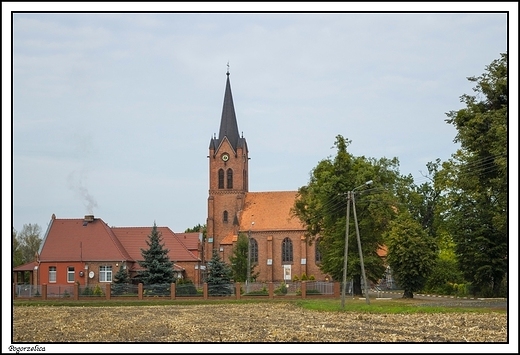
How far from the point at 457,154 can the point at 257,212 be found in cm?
5066

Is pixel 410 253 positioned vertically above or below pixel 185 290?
above

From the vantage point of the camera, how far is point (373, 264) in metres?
52.1

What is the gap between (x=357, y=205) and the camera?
51.2 meters

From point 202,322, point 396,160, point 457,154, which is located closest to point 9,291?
point 202,322

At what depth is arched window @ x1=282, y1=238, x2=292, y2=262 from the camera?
84688mm

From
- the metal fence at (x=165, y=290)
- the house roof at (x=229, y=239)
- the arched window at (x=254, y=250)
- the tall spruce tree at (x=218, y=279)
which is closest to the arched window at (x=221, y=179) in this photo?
the house roof at (x=229, y=239)

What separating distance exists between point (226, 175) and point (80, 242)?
24231mm

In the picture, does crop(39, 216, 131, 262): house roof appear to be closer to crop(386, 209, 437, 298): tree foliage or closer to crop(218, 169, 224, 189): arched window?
crop(218, 169, 224, 189): arched window

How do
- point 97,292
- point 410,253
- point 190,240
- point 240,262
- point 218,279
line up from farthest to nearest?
point 190,240 < point 240,262 < point 218,279 < point 97,292 < point 410,253

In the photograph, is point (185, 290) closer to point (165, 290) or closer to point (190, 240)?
point (165, 290)

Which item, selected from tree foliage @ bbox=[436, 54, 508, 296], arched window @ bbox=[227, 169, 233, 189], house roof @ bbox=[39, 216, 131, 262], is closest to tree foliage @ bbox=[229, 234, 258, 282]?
house roof @ bbox=[39, 216, 131, 262]

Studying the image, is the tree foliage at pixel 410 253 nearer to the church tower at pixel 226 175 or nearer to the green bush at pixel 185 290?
the green bush at pixel 185 290

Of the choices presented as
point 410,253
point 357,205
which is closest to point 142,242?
point 357,205

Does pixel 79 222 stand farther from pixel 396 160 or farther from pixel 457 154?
pixel 457 154
